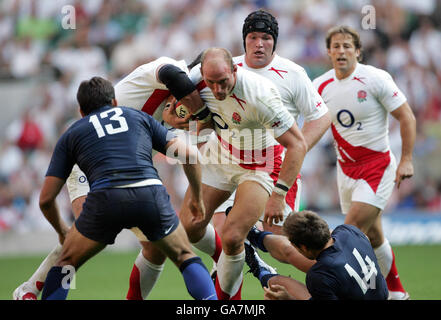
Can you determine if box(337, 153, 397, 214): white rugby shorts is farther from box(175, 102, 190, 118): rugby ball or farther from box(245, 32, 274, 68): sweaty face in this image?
box(175, 102, 190, 118): rugby ball

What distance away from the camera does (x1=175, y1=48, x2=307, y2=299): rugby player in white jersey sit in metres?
5.91

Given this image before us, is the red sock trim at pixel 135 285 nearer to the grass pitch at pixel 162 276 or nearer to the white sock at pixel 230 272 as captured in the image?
the white sock at pixel 230 272

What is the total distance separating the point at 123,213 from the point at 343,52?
151 inches

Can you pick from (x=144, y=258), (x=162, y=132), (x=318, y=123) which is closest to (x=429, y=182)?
(x=318, y=123)

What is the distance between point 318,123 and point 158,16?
1143 cm

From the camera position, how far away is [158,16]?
17.5 meters

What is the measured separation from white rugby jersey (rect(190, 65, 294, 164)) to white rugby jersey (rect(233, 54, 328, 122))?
16.1 inches

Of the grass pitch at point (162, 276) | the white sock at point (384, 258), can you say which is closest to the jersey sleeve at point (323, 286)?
the grass pitch at point (162, 276)

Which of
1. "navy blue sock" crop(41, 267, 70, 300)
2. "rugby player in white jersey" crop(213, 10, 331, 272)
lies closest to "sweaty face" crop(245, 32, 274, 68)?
"rugby player in white jersey" crop(213, 10, 331, 272)

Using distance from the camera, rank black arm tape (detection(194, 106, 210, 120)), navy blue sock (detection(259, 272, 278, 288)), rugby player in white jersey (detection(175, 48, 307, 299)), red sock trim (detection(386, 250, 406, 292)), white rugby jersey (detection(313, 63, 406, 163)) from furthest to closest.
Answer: white rugby jersey (detection(313, 63, 406, 163))
red sock trim (detection(386, 250, 406, 292))
black arm tape (detection(194, 106, 210, 120))
navy blue sock (detection(259, 272, 278, 288))
rugby player in white jersey (detection(175, 48, 307, 299))

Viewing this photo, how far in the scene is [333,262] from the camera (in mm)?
5227

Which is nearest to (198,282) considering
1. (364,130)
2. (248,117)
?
(248,117)

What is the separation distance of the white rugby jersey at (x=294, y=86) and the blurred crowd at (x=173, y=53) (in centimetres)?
724
